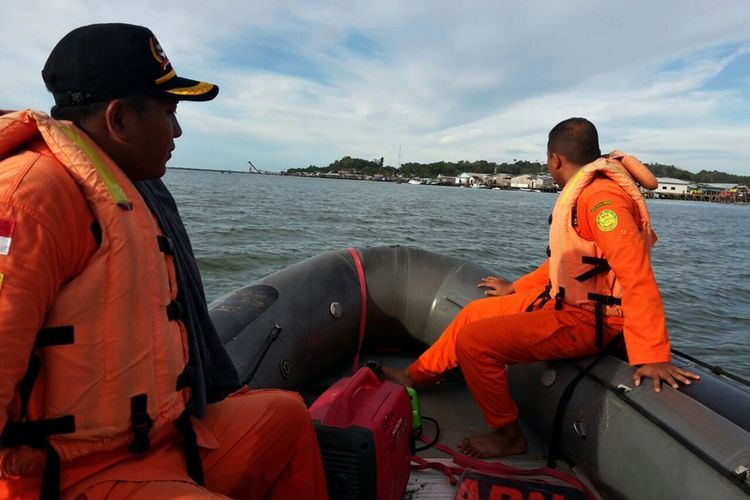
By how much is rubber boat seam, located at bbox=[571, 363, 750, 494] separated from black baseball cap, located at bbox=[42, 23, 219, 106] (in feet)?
6.73

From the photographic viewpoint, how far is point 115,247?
46.6 inches

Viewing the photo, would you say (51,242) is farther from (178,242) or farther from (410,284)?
(410,284)

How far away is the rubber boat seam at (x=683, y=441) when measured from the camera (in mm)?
1611

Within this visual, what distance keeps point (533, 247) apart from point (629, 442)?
12.0 m

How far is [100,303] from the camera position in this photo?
114cm

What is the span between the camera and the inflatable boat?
1.85 metres

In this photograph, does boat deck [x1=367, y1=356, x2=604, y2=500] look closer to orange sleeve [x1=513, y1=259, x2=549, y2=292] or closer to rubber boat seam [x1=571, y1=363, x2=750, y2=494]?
rubber boat seam [x1=571, y1=363, x2=750, y2=494]

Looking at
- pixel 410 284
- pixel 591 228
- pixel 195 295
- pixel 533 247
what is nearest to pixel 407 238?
pixel 533 247

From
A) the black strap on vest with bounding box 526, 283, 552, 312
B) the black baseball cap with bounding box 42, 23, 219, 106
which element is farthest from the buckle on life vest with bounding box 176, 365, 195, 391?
the black strap on vest with bounding box 526, 283, 552, 312

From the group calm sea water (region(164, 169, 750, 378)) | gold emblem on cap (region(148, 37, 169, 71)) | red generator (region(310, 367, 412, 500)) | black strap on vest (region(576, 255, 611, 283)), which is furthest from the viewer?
calm sea water (region(164, 169, 750, 378))

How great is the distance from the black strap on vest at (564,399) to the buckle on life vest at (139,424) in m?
1.94

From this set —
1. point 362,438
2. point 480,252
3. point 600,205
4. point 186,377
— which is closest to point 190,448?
point 186,377

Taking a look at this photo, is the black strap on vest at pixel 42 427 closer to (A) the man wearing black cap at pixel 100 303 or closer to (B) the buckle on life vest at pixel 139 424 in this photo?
(A) the man wearing black cap at pixel 100 303

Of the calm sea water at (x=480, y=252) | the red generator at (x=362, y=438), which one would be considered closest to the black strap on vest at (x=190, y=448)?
the red generator at (x=362, y=438)
